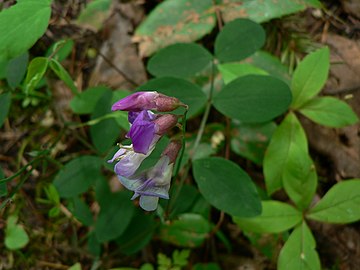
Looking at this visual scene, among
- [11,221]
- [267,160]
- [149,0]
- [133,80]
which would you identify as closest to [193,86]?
[267,160]

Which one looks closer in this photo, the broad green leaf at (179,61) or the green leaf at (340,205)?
the green leaf at (340,205)

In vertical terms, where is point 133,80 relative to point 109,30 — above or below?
below

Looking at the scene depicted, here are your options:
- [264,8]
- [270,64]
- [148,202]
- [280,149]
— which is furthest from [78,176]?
[264,8]

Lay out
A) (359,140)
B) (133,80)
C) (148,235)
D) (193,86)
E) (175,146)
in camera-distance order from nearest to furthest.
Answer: (175,146) < (193,86) < (148,235) < (359,140) < (133,80)

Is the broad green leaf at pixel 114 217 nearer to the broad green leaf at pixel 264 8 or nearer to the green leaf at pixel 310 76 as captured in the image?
the green leaf at pixel 310 76

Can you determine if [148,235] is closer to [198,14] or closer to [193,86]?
[193,86]

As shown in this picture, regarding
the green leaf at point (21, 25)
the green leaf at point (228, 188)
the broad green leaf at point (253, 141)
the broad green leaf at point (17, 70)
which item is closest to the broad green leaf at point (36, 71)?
the green leaf at point (21, 25)

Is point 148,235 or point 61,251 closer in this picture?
point 148,235

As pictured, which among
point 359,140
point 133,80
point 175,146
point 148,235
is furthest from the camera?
point 133,80
